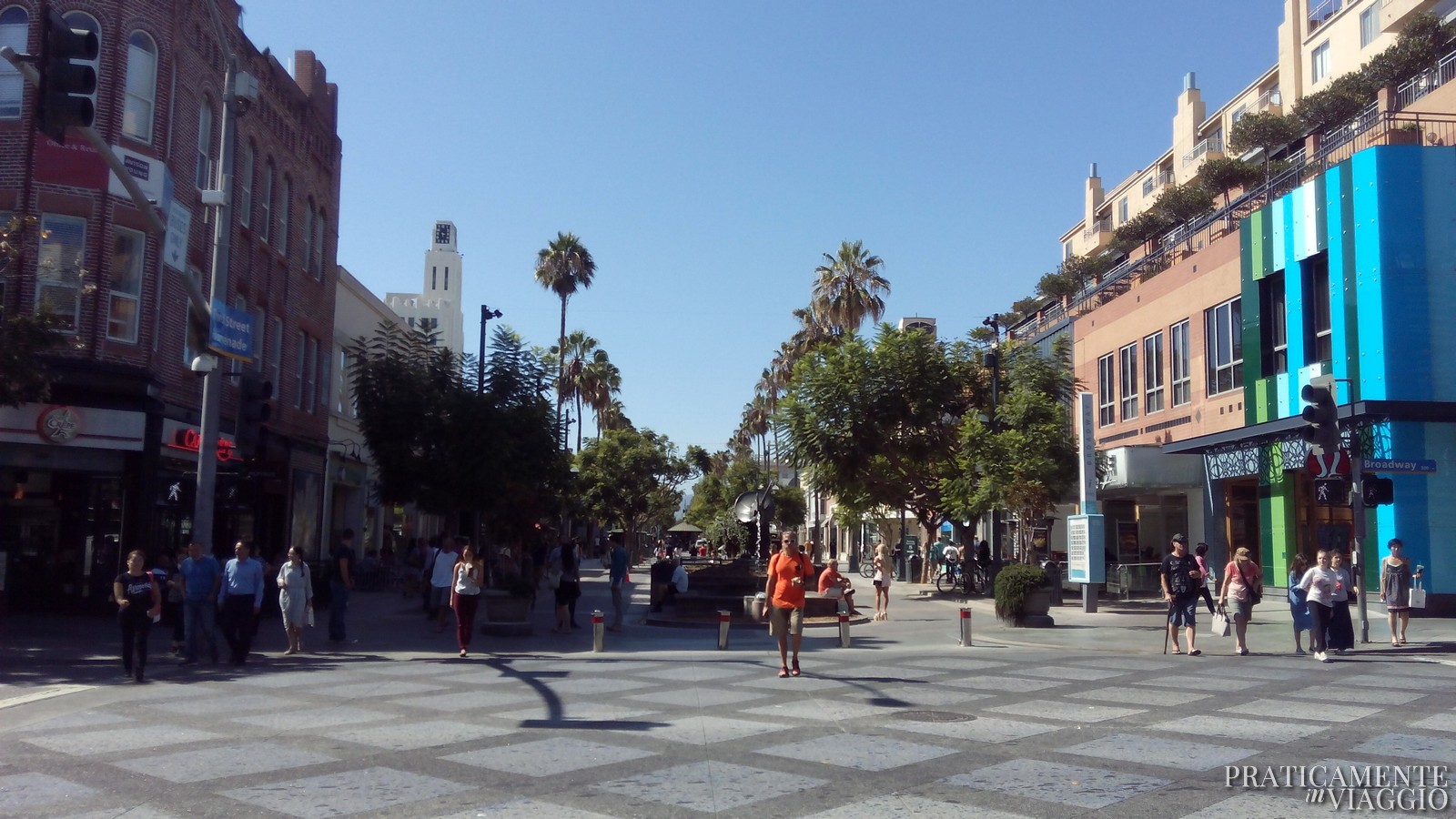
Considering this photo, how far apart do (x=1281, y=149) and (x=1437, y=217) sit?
21.3 m

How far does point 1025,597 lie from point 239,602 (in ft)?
45.2

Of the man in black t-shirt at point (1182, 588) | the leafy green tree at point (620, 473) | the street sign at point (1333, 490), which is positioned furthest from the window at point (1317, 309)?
the leafy green tree at point (620, 473)

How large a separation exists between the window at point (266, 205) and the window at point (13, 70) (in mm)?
6944

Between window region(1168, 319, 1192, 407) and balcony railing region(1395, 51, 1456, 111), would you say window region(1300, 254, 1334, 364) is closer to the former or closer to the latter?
window region(1168, 319, 1192, 407)

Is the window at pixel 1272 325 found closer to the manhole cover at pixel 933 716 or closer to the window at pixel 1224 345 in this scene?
the window at pixel 1224 345

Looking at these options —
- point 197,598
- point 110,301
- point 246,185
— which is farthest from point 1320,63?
point 197,598

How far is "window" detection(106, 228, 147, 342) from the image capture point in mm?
21672

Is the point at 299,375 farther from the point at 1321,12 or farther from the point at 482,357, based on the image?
the point at 1321,12

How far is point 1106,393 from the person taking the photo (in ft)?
121

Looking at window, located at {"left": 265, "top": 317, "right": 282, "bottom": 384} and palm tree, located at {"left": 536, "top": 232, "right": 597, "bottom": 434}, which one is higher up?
palm tree, located at {"left": 536, "top": 232, "right": 597, "bottom": 434}

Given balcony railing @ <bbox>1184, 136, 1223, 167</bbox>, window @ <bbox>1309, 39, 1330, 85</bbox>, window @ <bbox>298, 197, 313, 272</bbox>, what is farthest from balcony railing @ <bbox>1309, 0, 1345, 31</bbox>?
window @ <bbox>298, 197, 313, 272</bbox>

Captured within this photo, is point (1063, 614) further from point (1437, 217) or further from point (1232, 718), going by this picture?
point (1232, 718)

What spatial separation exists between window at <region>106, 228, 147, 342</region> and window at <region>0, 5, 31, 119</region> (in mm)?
2827

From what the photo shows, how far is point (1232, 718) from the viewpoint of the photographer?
10.3m
